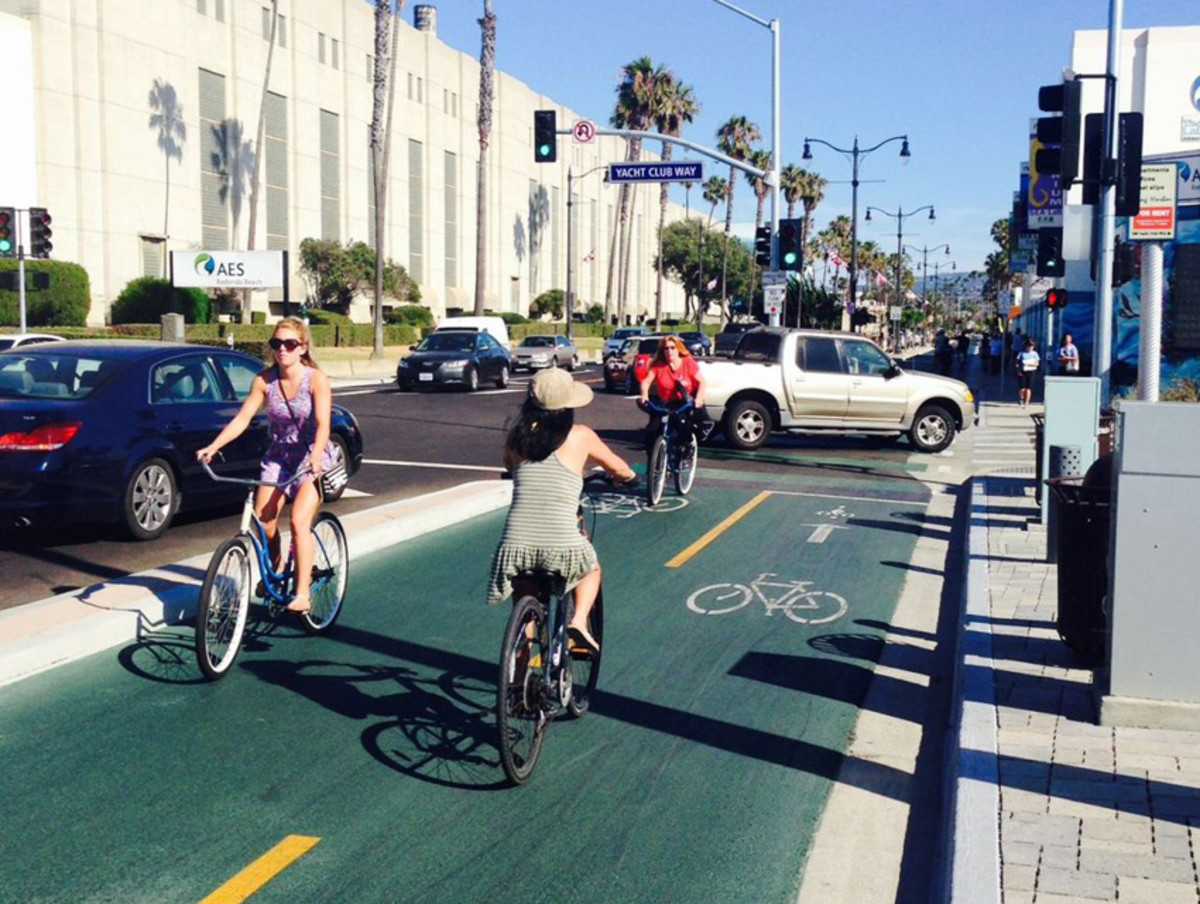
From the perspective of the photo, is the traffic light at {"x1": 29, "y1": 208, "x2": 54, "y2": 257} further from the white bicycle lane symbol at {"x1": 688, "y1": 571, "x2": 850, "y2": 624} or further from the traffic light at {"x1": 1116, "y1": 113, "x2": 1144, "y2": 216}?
the white bicycle lane symbol at {"x1": 688, "y1": 571, "x2": 850, "y2": 624}

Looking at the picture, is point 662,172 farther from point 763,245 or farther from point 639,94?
point 639,94

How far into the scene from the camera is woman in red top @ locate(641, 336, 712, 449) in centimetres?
1469

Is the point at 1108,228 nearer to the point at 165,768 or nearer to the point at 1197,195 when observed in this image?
the point at 165,768

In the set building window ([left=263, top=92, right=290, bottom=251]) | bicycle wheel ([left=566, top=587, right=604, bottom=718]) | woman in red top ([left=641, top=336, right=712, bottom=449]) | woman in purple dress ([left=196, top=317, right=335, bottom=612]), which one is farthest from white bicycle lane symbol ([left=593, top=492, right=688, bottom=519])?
building window ([left=263, top=92, right=290, bottom=251])

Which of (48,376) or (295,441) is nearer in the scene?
(295,441)

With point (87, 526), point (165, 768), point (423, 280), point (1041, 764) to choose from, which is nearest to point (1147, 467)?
point (1041, 764)

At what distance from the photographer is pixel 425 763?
6047 millimetres

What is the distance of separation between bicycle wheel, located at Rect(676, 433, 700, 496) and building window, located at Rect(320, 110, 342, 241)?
49440 mm

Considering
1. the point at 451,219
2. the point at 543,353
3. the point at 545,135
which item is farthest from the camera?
the point at 451,219

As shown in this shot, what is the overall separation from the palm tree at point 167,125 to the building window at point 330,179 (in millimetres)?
11057

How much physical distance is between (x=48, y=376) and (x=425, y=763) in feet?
21.2

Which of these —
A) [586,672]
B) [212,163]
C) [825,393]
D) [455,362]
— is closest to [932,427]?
[825,393]

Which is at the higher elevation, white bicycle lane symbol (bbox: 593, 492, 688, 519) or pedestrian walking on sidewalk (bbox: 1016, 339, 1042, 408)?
pedestrian walking on sidewalk (bbox: 1016, 339, 1042, 408)

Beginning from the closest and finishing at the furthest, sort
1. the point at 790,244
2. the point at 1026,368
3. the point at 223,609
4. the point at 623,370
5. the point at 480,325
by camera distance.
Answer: the point at 223,609, the point at 790,244, the point at 1026,368, the point at 623,370, the point at 480,325
